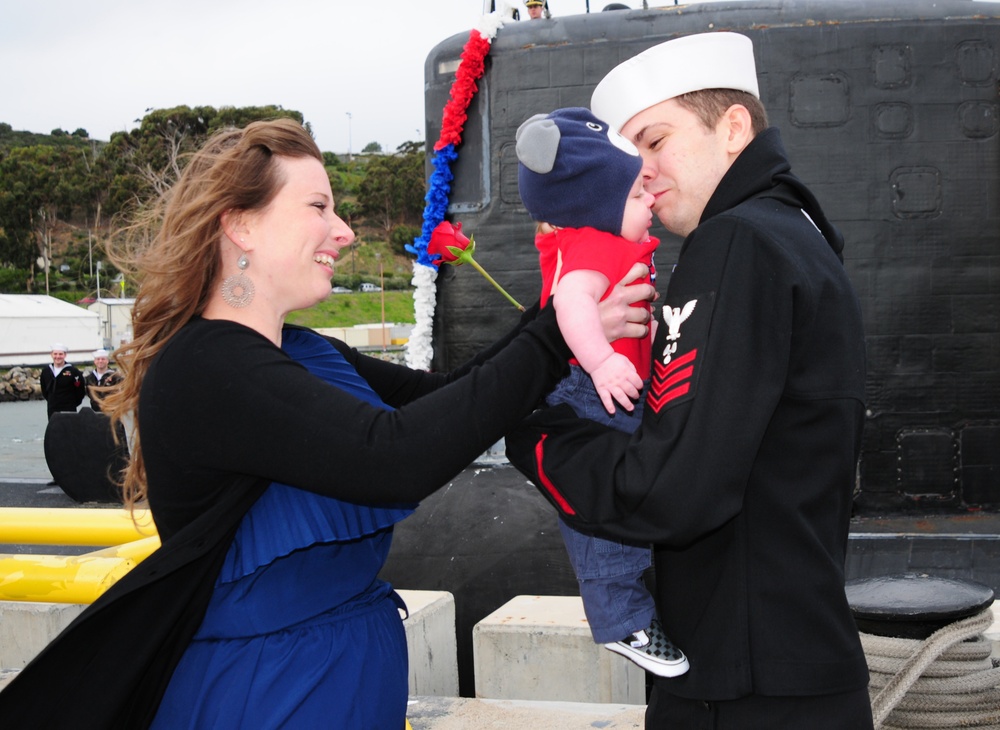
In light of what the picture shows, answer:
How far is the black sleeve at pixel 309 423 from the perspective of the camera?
69.3 inches

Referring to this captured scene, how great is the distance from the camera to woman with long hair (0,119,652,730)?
1770mm

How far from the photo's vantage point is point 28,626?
13.8ft

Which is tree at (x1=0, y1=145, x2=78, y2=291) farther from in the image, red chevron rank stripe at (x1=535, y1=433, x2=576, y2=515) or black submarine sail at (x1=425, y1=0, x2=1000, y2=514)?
red chevron rank stripe at (x1=535, y1=433, x2=576, y2=515)

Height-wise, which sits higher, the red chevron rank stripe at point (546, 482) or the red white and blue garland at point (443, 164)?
the red white and blue garland at point (443, 164)

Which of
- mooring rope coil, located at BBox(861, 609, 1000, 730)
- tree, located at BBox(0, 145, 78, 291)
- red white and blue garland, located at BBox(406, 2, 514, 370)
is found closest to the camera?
mooring rope coil, located at BBox(861, 609, 1000, 730)

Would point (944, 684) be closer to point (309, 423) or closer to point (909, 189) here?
point (309, 423)

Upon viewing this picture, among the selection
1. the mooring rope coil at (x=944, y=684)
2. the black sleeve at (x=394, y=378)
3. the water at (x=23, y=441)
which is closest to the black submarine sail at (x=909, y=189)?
the mooring rope coil at (x=944, y=684)

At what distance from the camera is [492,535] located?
560 centimetres

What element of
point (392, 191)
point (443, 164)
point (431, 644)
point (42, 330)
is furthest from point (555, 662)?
point (392, 191)

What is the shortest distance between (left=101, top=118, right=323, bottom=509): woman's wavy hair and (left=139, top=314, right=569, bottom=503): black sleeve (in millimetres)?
187

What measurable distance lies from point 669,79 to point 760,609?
1.00 meters

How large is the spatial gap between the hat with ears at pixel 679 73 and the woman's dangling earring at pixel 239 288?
31.6 inches

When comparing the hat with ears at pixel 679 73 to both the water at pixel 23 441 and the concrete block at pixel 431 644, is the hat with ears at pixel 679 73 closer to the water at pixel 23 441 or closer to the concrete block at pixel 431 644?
the concrete block at pixel 431 644

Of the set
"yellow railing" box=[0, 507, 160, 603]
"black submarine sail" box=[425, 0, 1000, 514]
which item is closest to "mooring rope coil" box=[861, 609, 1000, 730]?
"yellow railing" box=[0, 507, 160, 603]
